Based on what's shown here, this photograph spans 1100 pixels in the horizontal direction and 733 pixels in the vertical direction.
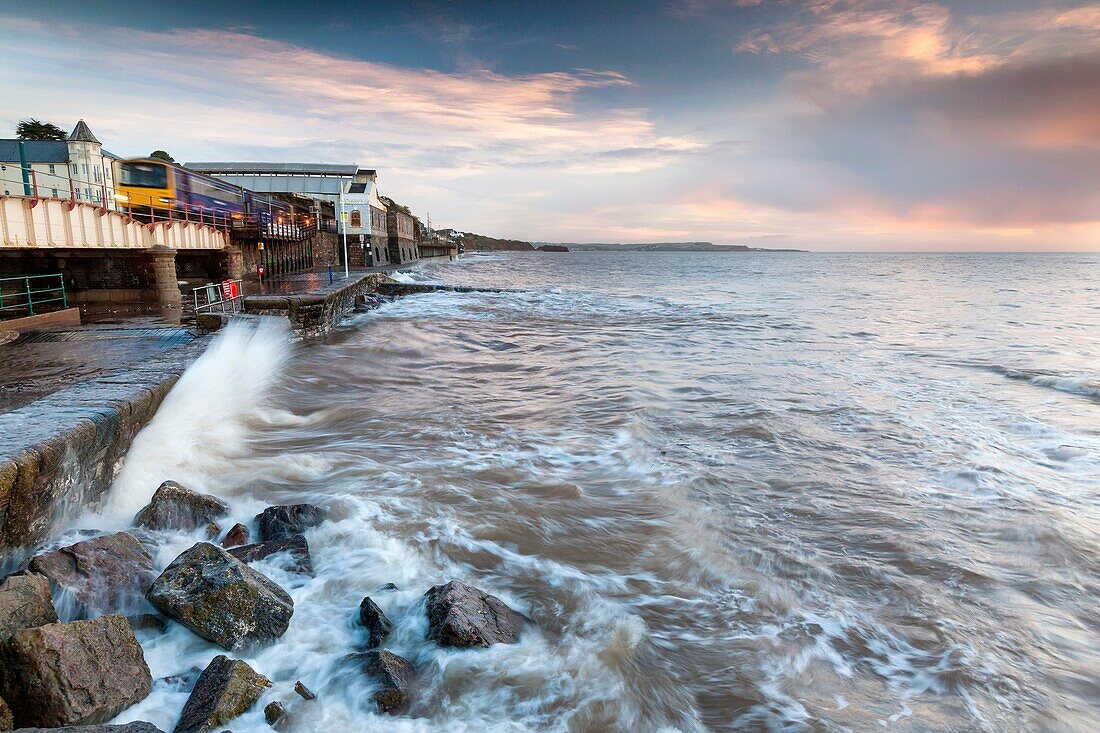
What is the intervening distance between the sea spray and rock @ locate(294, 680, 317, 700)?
10.9 ft

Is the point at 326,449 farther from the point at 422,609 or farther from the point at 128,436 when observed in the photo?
the point at 422,609

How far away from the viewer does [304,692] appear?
3.64 metres

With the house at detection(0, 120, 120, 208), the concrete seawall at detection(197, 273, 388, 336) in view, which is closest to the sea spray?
the concrete seawall at detection(197, 273, 388, 336)

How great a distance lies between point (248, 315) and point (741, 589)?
12.8m

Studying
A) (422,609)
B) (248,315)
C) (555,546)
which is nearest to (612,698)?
(422,609)

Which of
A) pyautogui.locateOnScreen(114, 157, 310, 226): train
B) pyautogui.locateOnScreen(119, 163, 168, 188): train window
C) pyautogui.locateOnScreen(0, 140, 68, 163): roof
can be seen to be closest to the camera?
pyautogui.locateOnScreen(114, 157, 310, 226): train

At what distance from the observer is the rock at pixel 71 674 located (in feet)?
9.73

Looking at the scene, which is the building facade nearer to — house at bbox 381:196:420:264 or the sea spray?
house at bbox 381:196:420:264

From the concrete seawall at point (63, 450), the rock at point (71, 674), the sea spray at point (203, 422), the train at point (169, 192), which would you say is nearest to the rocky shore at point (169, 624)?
the rock at point (71, 674)

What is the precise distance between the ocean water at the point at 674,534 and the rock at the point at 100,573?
1.76 ft

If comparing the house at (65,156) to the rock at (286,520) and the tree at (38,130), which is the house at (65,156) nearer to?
the tree at (38,130)

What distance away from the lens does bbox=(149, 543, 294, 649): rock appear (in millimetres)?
4000

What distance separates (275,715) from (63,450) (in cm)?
317

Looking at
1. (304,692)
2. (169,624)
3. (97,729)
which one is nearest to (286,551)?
(169,624)
